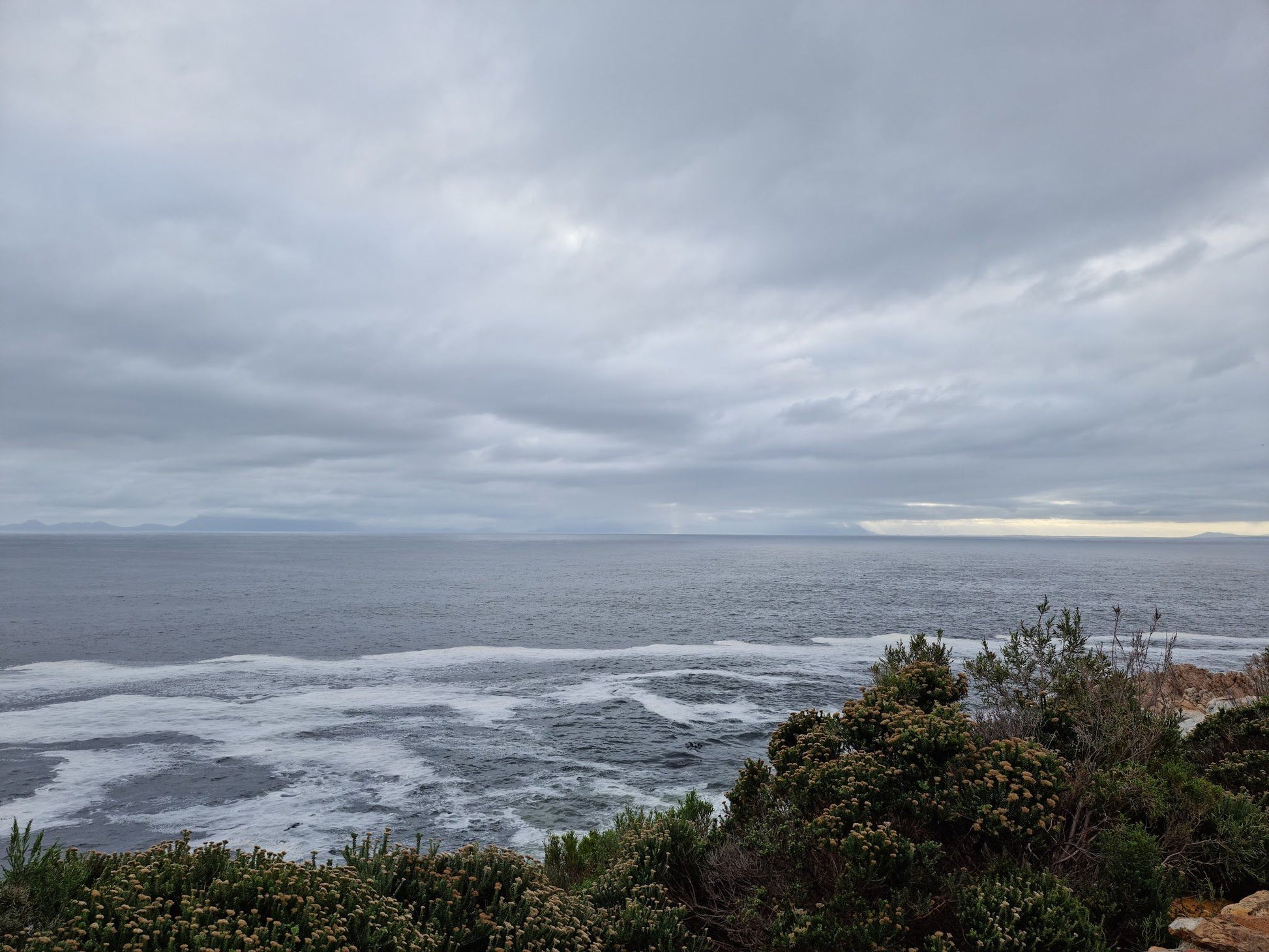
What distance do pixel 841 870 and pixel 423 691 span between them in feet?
90.8

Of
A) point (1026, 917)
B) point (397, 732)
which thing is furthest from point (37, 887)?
point (397, 732)

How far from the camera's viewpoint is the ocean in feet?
61.1

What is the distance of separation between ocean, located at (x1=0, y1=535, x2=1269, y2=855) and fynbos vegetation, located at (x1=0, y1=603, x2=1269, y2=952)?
7.72 metres

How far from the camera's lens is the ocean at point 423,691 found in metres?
18.6

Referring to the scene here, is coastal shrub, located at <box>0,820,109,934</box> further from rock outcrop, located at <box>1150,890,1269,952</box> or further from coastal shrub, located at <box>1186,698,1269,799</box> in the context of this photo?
coastal shrub, located at <box>1186,698,1269,799</box>

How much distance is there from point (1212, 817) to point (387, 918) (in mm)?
9138

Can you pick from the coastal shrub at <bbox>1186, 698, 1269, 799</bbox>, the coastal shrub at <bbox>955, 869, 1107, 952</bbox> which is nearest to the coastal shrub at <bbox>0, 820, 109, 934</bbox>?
the coastal shrub at <bbox>955, 869, 1107, 952</bbox>

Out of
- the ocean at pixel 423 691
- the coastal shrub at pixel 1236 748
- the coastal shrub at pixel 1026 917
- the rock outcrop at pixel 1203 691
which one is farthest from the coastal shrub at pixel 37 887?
the rock outcrop at pixel 1203 691

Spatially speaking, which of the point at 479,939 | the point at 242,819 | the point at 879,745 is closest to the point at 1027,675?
the point at 879,745

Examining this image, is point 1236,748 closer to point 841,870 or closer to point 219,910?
point 841,870

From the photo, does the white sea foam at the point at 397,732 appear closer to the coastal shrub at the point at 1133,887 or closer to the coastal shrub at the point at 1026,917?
the coastal shrub at the point at 1026,917

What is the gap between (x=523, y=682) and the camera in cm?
3438

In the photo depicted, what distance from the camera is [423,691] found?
32219 mm

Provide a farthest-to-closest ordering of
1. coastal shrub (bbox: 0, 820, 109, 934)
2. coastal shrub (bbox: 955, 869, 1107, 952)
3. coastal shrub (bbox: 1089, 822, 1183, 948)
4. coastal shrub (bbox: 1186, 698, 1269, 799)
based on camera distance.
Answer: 1. coastal shrub (bbox: 1186, 698, 1269, 799)
2. coastal shrub (bbox: 1089, 822, 1183, 948)
3. coastal shrub (bbox: 955, 869, 1107, 952)
4. coastal shrub (bbox: 0, 820, 109, 934)
